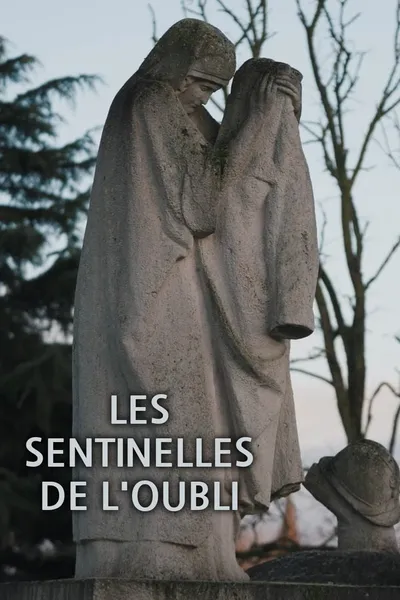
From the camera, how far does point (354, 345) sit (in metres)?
20.0

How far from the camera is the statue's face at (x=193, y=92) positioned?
780cm

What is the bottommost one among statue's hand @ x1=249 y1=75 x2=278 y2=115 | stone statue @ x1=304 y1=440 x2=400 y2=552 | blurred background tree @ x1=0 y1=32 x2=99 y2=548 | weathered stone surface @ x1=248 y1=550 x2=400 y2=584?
weathered stone surface @ x1=248 y1=550 x2=400 y2=584

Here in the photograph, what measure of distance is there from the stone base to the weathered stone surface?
1270 millimetres

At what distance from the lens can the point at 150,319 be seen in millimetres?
7332

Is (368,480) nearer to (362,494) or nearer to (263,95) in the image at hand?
(362,494)

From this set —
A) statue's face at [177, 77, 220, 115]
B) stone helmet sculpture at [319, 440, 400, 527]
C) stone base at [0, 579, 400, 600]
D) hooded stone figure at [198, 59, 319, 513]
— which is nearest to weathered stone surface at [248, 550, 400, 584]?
stone helmet sculpture at [319, 440, 400, 527]

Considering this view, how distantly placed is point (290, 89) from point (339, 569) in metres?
2.69

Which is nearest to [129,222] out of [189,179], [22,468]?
[189,179]

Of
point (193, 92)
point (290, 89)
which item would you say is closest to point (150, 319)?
point (193, 92)

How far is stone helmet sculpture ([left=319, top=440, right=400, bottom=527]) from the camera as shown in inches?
376

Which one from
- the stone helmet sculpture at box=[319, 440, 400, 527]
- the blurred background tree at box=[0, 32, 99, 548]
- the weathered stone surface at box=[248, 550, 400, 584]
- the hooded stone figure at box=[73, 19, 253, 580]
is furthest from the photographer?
the blurred background tree at box=[0, 32, 99, 548]

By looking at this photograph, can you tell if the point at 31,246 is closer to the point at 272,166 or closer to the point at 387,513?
the point at 387,513

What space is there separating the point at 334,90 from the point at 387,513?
11456mm

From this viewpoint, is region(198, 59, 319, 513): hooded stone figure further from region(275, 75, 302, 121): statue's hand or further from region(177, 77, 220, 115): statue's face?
region(177, 77, 220, 115): statue's face
